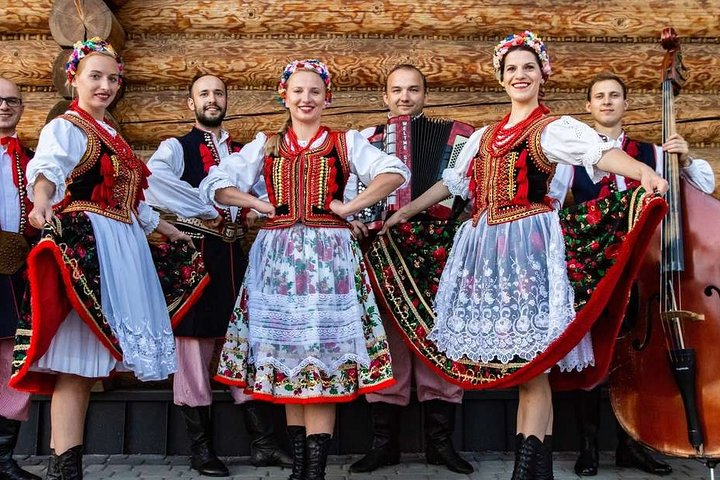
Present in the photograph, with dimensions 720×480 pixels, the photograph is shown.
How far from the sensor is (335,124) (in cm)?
498

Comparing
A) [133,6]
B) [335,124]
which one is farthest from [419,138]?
[133,6]

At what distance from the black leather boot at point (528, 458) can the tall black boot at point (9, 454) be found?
7.48 ft

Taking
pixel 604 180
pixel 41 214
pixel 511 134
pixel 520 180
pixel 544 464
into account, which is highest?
pixel 511 134

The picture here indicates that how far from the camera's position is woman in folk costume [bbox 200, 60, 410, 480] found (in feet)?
11.1

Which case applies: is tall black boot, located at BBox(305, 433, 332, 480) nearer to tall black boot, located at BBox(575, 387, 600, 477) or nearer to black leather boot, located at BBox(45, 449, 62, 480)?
black leather boot, located at BBox(45, 449, 62, 480)

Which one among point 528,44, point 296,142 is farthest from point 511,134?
point 296,142

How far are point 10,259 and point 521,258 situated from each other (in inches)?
97.2

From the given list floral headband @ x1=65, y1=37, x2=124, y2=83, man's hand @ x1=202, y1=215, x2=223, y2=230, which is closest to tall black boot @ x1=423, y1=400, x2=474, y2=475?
man's hand @ x1=202, y1=215, x2=223, y2=230

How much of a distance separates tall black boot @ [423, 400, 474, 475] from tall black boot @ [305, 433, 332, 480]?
33.0 inches

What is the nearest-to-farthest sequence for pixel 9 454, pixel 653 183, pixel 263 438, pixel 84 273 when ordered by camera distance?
Answer: pixel 653 183 → pixel 84 273 → pixel 9 454 → pixel 263 438

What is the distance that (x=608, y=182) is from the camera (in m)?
4.11

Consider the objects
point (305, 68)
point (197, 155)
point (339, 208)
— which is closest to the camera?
point (339, 208)

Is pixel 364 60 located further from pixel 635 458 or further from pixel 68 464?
pixel 68 464

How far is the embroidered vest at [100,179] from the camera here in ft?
11.2
